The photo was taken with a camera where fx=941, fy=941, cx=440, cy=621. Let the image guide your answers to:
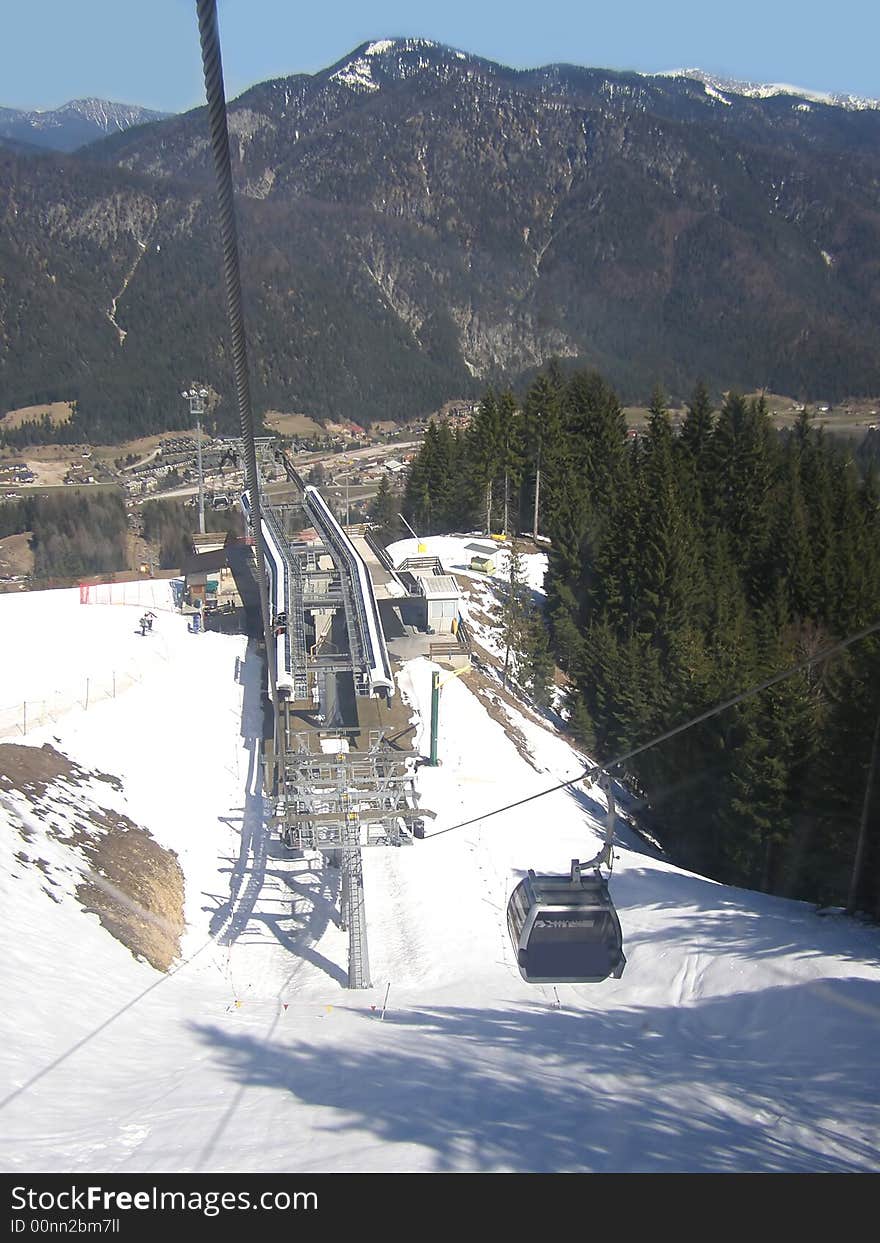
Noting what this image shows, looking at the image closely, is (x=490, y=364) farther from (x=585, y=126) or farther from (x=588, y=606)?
(x=588, y=606)

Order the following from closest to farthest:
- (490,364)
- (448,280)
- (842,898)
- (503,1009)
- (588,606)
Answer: (503,1009) < (842,898) < (588,606) < (490,364) < (448,280)

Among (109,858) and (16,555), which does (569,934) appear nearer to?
(109,858)

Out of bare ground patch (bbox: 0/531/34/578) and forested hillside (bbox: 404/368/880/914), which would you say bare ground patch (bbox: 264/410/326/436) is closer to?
bare ground patch (bbox: 0/531/34/578)

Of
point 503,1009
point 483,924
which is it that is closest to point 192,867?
point 483,924

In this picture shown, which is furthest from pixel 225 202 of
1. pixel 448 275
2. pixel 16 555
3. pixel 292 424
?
pixel 448 275

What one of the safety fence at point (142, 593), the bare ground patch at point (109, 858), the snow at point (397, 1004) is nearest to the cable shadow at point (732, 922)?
the snow at point (397, 1004)

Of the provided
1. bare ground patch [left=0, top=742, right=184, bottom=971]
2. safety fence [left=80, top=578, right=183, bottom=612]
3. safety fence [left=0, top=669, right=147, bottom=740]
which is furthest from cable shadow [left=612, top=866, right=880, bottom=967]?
safety fence [left=80, top=578, right=183, bottom=612]

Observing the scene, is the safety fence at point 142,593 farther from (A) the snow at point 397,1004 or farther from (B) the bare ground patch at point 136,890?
(B) the bare ground patch at point 136,890
